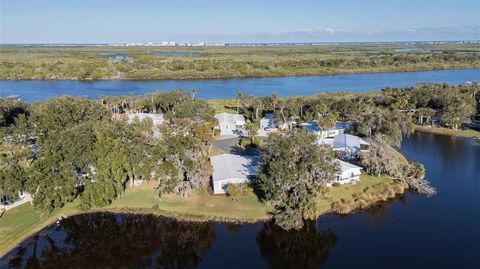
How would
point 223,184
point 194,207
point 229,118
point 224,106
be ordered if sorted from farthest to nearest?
1. point 224,106
2. point 229,118
3. point 223,184
4. point 194,207

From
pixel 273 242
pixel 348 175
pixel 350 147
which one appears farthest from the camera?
pixel 350 147

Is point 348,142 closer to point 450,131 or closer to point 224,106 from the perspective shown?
point 450,131

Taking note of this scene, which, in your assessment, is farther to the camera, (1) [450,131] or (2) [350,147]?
(1) [450,131]

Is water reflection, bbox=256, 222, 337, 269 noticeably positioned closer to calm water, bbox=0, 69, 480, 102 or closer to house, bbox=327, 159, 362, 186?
house, bbox=327, 159, 362, 186

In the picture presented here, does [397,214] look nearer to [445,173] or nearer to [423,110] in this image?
[445,173]

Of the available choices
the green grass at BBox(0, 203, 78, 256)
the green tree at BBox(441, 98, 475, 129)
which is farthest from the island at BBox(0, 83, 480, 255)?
the green tree at BBox(441, 98, 475, 129)

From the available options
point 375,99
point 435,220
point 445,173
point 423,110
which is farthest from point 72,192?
point 375,99

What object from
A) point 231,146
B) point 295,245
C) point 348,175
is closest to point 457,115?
point 348,175
